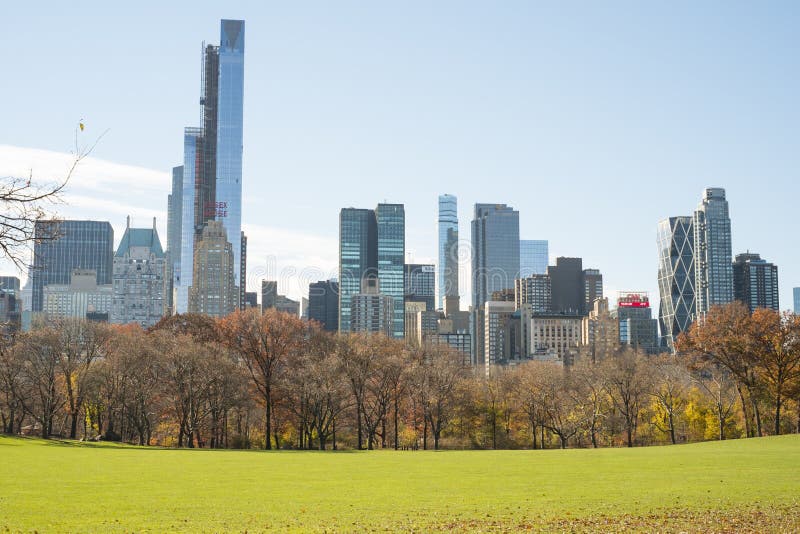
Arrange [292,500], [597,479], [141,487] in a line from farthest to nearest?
[597,479], [141,487], [292,500]

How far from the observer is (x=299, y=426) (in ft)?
322

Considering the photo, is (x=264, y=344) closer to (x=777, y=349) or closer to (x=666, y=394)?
(x=666, y=394)

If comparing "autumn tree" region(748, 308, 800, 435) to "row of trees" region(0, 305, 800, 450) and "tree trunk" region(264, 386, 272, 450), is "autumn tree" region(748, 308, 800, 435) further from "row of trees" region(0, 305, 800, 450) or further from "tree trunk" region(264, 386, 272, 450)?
"tree trunk" region(264, 386, 272, 450)

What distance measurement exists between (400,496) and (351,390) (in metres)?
65.5

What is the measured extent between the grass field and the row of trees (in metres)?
37.2

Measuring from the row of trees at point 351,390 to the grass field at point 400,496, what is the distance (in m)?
37.2

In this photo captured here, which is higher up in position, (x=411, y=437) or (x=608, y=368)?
(x=608, y=368)

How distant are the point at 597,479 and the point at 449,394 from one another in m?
61.6

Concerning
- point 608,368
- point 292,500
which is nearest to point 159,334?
point 608,368

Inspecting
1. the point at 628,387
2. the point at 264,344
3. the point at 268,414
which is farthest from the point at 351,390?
the point at 628,387

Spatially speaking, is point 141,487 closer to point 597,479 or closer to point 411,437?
point 597,479

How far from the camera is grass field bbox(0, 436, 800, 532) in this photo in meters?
25.5

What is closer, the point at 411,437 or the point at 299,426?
the point at 299,426

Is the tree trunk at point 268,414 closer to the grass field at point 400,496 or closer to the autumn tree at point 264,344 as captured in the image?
the autumn tree at point 264,344
